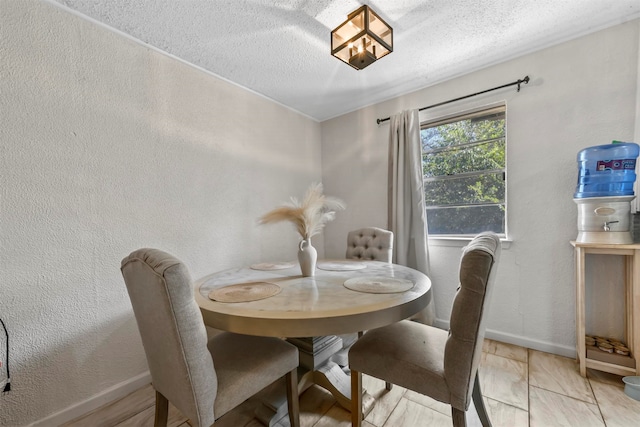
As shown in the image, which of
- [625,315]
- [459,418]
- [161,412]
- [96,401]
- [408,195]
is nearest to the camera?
[459,418]

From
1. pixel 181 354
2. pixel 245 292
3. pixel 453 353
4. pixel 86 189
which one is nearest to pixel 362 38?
pixel 245 292

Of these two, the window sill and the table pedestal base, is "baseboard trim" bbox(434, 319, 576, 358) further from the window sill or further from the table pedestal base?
the table pedestal base

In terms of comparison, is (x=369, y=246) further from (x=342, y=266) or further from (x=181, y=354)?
(x=181, y=354)

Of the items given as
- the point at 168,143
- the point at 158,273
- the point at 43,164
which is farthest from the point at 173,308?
the point at 168,143

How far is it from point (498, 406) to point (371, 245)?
4.17 feet

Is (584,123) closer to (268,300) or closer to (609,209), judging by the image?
(609,209)

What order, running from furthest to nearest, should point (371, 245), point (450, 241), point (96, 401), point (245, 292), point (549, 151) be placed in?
1. point (450, 241)
2. point (371, 245)
3. point (549, 151)
4. point (96, 401)
5. point (245, 292)

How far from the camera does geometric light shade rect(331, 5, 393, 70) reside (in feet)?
4.58

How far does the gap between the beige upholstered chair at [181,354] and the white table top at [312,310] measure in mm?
142

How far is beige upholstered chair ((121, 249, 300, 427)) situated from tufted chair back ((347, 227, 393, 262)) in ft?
4.28

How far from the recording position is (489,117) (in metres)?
2.27

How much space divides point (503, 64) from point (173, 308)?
2.87 meters

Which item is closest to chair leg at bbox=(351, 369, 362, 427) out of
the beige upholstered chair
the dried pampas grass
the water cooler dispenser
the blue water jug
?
the beige upholstered chair

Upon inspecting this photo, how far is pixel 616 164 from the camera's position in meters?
1.55
